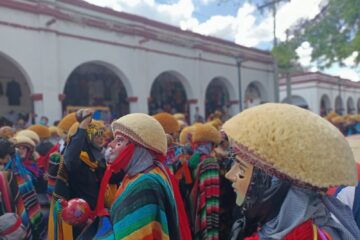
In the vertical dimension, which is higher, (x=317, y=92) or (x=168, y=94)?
(x=317, y=92)

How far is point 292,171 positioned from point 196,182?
9.30 ft

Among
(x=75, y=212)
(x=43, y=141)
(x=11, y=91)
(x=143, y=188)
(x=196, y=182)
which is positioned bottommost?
(x=196, y=182)

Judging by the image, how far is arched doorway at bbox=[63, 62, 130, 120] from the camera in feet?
52.1

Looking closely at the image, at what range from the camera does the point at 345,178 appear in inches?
54.8

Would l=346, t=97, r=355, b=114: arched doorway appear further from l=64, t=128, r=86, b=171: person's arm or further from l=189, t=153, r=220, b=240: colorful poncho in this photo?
l=64, t=128, r=86, b=171: person's arm

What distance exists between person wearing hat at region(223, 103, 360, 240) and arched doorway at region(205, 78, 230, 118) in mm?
19612

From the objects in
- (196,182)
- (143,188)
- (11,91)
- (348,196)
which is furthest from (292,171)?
(11,91)

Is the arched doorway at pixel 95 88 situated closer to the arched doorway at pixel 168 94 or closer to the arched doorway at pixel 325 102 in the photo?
the arched doorway at pixel 168 94

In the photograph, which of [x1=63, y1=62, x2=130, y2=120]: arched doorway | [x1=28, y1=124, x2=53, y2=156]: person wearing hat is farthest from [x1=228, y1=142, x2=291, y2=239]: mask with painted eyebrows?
[x1=63, y1=62, x2=130, y2=120]: arched doorway

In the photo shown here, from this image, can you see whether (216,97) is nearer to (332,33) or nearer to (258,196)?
(332,33)

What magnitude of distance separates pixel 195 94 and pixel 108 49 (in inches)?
212

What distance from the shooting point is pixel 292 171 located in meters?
1.36

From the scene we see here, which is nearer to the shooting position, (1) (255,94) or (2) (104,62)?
(2) (104,62)

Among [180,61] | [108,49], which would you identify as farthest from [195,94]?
[108,49]
